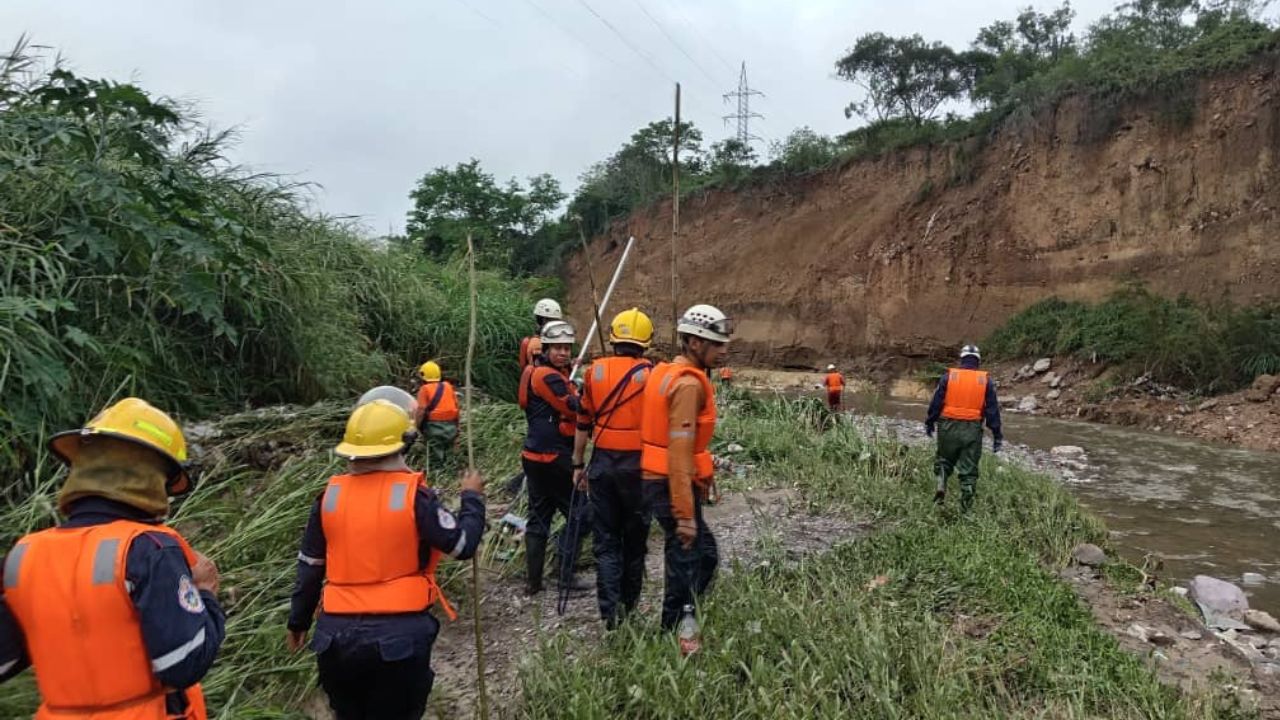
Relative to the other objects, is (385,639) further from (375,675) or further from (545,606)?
(545,606)

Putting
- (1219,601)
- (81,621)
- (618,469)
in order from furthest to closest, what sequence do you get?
(1219,601) → (618,469) → (81,621)

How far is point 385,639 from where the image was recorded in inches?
93.7

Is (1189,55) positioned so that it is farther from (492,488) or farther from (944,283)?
(492,488)

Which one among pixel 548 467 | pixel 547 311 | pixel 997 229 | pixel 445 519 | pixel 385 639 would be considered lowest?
pixel 385 639

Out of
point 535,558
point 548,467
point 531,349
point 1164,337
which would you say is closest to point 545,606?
point 535,558

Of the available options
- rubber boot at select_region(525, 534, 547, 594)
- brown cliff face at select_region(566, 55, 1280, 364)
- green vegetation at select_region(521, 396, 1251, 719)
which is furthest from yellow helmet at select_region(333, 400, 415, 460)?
brown cliff face at select_region(566, 55, 1280, 364)

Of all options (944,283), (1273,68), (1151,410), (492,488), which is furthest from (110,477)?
(944,283)

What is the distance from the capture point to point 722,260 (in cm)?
3119

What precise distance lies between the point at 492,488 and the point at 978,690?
438cm

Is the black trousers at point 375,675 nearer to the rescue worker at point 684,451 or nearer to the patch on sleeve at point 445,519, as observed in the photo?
the patch on sleeve at point 445,519

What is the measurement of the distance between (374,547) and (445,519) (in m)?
0.22

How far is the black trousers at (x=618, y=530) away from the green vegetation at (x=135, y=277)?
2755 millimetres

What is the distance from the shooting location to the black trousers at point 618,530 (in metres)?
3.96

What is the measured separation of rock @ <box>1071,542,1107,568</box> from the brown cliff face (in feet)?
46.1
